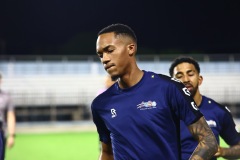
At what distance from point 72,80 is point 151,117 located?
28979 millimetres

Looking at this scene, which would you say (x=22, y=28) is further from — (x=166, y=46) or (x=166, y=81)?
(x=166, y=81)

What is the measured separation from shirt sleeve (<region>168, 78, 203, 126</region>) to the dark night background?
40.4 meters

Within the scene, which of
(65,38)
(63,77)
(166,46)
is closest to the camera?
(63,77)

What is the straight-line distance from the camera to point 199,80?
4.89m

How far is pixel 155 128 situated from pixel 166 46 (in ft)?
154

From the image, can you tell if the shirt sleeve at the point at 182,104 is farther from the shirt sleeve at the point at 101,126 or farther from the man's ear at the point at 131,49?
the shirt sleeve at the point at 101,126

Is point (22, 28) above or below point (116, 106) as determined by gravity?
above

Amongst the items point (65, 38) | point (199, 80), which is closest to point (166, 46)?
point (65, 38)

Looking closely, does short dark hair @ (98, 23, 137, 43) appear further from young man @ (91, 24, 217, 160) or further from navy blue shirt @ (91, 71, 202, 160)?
navy blue shirt @ (91, 71, 202, 160)

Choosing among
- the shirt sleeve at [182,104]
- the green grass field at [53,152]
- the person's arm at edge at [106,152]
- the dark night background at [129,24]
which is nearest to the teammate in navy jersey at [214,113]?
the person's arm at edge at [106,152]

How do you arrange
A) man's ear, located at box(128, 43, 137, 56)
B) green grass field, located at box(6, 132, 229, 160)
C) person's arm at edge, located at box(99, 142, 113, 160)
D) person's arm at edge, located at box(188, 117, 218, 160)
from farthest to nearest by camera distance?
green grass field, located at box(6, 132, 229, 160) < person's arm at edge, located at box(99, 142, 113, 160) < man's ear, located at box(128, 43, 137, 56) < person's arm at edge, located at box(188, 117, 218, 160)

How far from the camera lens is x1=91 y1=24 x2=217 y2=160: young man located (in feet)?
10.3

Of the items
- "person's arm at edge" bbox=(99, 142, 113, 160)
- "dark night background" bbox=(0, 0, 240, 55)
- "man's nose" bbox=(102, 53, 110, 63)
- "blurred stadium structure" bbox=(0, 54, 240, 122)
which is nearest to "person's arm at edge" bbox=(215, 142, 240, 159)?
"person's arm at edge" bbox=(99, 142, 113, 160)

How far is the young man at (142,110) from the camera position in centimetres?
313
